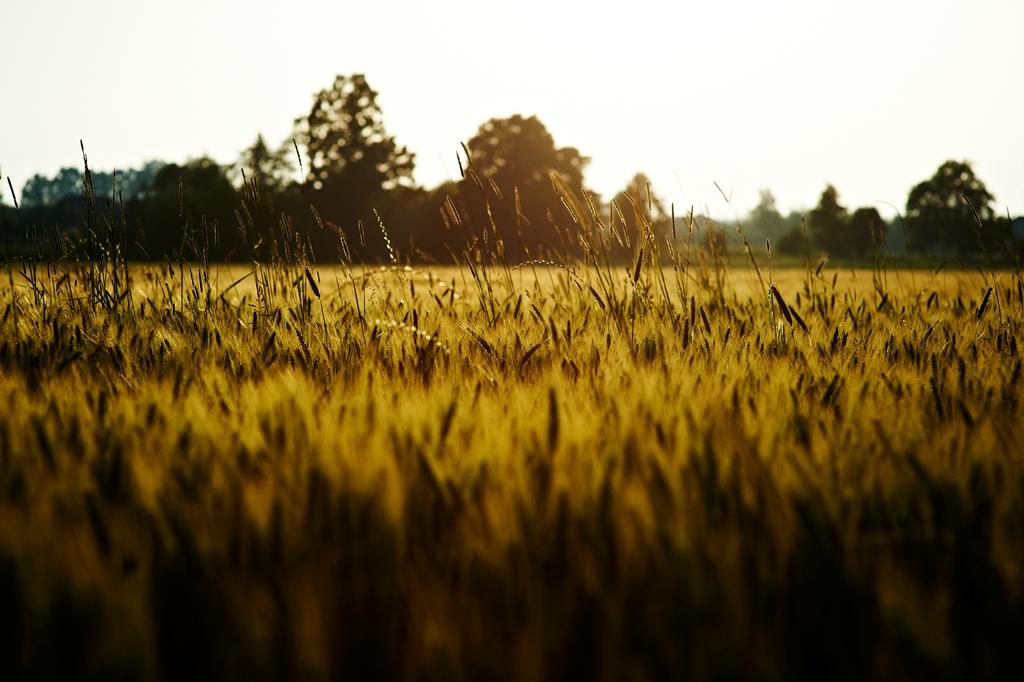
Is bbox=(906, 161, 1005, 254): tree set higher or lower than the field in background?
higher

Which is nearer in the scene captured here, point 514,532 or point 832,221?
point 514,532

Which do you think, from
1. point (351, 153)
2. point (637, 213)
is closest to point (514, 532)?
point (637, 213)

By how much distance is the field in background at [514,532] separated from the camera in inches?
24.6

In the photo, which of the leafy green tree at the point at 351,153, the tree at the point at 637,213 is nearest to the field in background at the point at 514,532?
the tree at the point at 637,213

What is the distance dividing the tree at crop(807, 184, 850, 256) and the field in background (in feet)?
187

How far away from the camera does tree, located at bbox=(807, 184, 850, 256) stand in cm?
5206

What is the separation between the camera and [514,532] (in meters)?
0.79

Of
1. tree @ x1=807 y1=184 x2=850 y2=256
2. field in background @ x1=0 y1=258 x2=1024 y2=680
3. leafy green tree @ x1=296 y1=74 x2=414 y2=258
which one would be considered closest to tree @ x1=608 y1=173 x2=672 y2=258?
field in background @ x1=0 y1=258 x2=1024 y2=680

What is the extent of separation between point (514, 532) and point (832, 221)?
59.0m

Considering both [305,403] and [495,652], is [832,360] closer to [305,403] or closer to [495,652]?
[305,403]

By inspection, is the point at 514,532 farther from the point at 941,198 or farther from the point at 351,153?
the point at 941,198

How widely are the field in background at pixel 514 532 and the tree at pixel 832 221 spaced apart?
57000 mm

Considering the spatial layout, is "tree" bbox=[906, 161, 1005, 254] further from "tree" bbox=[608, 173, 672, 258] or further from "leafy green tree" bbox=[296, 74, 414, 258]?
"tree" bbox=[608, 173, 672, 258]

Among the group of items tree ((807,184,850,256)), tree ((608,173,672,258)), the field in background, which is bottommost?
the field in background
